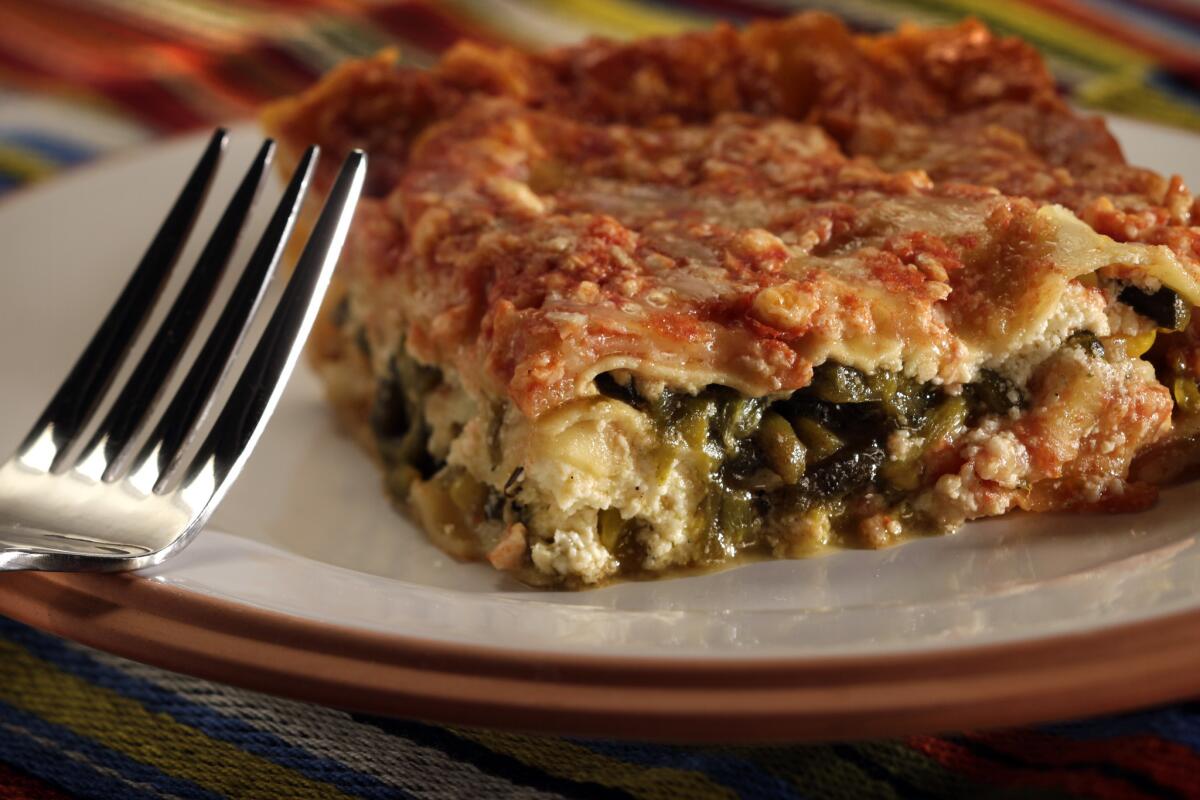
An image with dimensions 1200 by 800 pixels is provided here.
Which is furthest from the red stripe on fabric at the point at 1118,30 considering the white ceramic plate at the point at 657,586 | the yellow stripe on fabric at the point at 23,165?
the yellow stripe on fabric at the point at 23,165

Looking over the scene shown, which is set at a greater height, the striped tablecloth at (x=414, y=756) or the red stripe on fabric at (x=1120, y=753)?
the red stripe on fabric at (x=1120, y=753)

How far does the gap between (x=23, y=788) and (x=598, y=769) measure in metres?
0.93

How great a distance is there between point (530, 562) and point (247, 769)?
0.57 meters

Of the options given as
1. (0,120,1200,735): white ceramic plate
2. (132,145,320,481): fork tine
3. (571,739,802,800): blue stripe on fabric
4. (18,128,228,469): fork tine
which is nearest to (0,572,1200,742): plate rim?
(0,120,1200,735): white ceramic plate

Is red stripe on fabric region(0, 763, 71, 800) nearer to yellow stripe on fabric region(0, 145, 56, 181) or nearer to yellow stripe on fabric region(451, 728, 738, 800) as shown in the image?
yellow stripe on fabric region(451, 728, 738, 800)

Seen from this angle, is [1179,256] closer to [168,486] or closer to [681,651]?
[681,651]

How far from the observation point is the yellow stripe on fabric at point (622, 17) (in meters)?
5.52

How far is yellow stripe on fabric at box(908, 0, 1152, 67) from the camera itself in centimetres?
500

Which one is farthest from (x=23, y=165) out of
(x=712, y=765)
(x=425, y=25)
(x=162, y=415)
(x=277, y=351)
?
(x=712, y=765)

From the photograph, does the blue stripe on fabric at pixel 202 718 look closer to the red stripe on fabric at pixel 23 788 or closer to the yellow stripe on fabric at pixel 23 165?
the red stripe on fabric at pixel 23 788

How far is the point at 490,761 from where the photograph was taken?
2268 mm

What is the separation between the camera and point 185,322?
275cm

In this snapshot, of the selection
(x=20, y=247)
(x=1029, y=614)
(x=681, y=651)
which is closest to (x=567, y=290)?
(x=681, y=651)

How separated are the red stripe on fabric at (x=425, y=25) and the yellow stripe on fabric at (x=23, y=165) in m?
1.42
